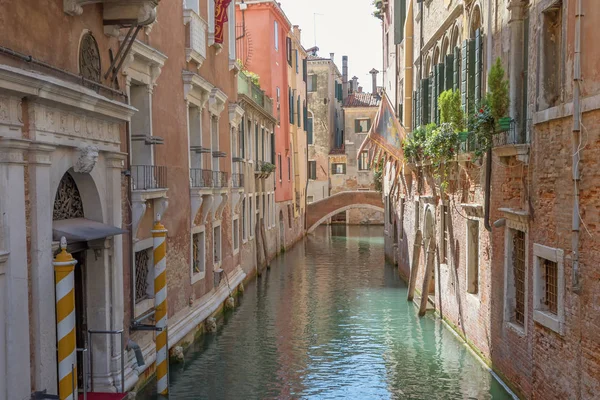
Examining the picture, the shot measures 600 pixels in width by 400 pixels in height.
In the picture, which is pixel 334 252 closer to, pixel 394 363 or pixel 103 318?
pixel 394 363

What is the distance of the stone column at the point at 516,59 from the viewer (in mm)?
8570

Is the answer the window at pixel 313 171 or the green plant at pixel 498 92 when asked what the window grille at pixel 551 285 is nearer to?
the green plant at pixel 498 92

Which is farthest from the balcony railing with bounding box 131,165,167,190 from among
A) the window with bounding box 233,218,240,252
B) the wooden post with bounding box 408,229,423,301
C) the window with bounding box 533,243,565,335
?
the window with bounding box 233,218,240,252

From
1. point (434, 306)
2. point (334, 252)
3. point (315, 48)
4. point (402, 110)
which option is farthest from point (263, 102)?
point (315, 48)

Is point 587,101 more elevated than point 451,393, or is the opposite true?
point 587,101

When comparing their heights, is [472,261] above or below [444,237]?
below

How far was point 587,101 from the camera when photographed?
6293mm

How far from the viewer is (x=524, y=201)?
827 centimetres

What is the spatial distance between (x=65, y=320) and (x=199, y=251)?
703 cm

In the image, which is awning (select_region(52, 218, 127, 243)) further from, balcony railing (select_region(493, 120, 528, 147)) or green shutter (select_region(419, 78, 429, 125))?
green shutter (select_region(419, 78, 429, 125))

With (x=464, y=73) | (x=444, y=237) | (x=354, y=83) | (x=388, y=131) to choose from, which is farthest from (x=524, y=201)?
(x=354, y=83)

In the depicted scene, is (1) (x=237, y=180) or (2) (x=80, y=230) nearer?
(2) (x=80, y=230)

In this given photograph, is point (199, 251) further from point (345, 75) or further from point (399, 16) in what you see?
point (345, 75)

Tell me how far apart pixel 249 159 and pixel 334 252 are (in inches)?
332
